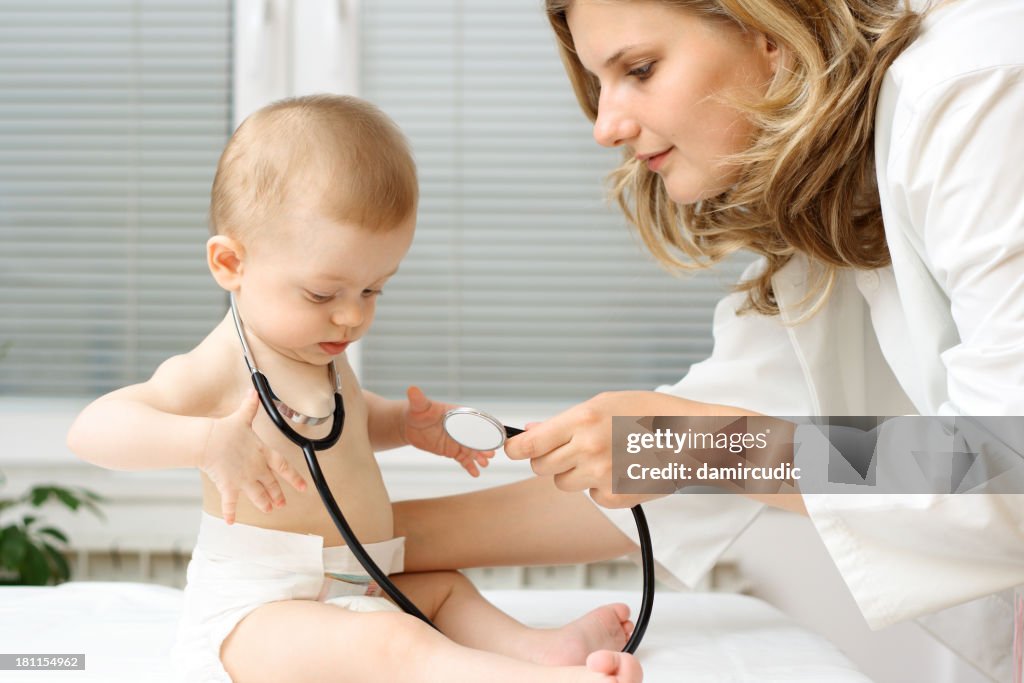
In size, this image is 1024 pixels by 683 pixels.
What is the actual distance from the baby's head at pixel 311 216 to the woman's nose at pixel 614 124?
241 mm

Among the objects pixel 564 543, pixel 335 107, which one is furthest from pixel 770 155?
pixel 564 543

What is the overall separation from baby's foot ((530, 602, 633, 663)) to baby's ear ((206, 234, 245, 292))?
55 centimetres

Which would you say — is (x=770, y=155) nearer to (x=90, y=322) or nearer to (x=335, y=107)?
(x=335, y=107)

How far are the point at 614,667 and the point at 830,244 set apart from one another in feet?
2.03

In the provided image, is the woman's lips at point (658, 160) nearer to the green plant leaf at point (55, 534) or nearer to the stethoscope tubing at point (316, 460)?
the stethoscope tubing at point (316, 460)

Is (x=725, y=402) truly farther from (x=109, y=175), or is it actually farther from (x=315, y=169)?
(x=109, y=175)

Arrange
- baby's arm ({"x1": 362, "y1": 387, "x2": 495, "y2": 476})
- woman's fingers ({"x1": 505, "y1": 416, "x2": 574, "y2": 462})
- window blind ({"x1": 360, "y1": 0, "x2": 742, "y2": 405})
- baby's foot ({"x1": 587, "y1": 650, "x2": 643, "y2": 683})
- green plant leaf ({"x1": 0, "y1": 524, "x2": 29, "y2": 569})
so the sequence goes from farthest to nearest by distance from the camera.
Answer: window blind ({"x1": 360, "y1": 0, "x2": 742, "y2": 405}), green plant leaf ({"x1": 0, "y1": 524, "x2": 29, "y2": 569}), baby's arm ({"x1": 362, "y1": 387, "x2": 495, "y2": 476}), woman's fingers ({"x1": 505, "y1": 416, "x2": 574, "y2": 462}), baby's foot ({"x1": 587, "y1": 650, "x2": 643, "y2": 683})

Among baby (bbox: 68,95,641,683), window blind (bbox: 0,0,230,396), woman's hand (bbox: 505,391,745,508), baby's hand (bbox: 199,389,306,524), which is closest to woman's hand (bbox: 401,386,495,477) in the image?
baby (bbox: 68,95,641,683)

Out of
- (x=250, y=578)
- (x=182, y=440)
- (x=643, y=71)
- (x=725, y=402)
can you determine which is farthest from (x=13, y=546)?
(x=643, y=71)

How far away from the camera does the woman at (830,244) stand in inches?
41.0

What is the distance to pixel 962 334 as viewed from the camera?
1.10 meters

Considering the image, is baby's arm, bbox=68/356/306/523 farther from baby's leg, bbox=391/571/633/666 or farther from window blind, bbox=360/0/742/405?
window blind, bbox=360/0/742/405

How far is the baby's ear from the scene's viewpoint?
1.18 metres

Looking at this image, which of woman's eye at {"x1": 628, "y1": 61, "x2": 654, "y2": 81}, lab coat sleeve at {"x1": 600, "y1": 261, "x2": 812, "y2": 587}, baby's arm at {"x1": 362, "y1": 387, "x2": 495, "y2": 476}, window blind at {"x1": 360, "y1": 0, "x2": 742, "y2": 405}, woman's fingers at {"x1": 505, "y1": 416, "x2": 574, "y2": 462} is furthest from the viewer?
window blind at {"x1": 360, "y1": 0, "x2": 742, "y2": 405}
